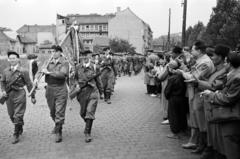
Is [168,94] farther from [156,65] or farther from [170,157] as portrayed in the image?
[156,65]

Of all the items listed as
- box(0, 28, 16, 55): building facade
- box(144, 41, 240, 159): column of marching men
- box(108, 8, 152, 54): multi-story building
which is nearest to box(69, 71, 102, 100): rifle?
box(144, 41, 240, 159): column of marching men

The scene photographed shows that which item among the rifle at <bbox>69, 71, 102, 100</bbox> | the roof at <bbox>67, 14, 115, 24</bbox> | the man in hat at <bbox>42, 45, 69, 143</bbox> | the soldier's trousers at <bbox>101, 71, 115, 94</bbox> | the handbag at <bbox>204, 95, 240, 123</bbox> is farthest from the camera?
the roof at <bbox>67, 14, 115, 24</bbox>

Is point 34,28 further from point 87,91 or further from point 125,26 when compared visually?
point 87,91

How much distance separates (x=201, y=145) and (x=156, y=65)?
707 cm

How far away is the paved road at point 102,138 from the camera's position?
18.5 feet

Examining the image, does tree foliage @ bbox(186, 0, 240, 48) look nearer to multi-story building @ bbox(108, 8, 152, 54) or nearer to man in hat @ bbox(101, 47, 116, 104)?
man in hat @ bbox(101, 47, 116, 104)

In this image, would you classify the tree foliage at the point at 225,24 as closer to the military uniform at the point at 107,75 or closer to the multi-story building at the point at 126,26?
the military uniform at the point at 107,75

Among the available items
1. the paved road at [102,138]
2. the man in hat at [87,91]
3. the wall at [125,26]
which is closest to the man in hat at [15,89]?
the paved road at [102,138]

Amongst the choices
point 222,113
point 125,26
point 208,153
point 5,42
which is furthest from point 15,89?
point 125,26

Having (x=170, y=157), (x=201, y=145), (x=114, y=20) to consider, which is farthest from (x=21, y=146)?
(x=114, y=20)

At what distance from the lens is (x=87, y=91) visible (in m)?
6.69

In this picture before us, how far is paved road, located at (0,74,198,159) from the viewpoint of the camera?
18.5ft

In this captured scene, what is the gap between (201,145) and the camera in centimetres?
570

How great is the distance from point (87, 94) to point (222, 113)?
3175 mm
